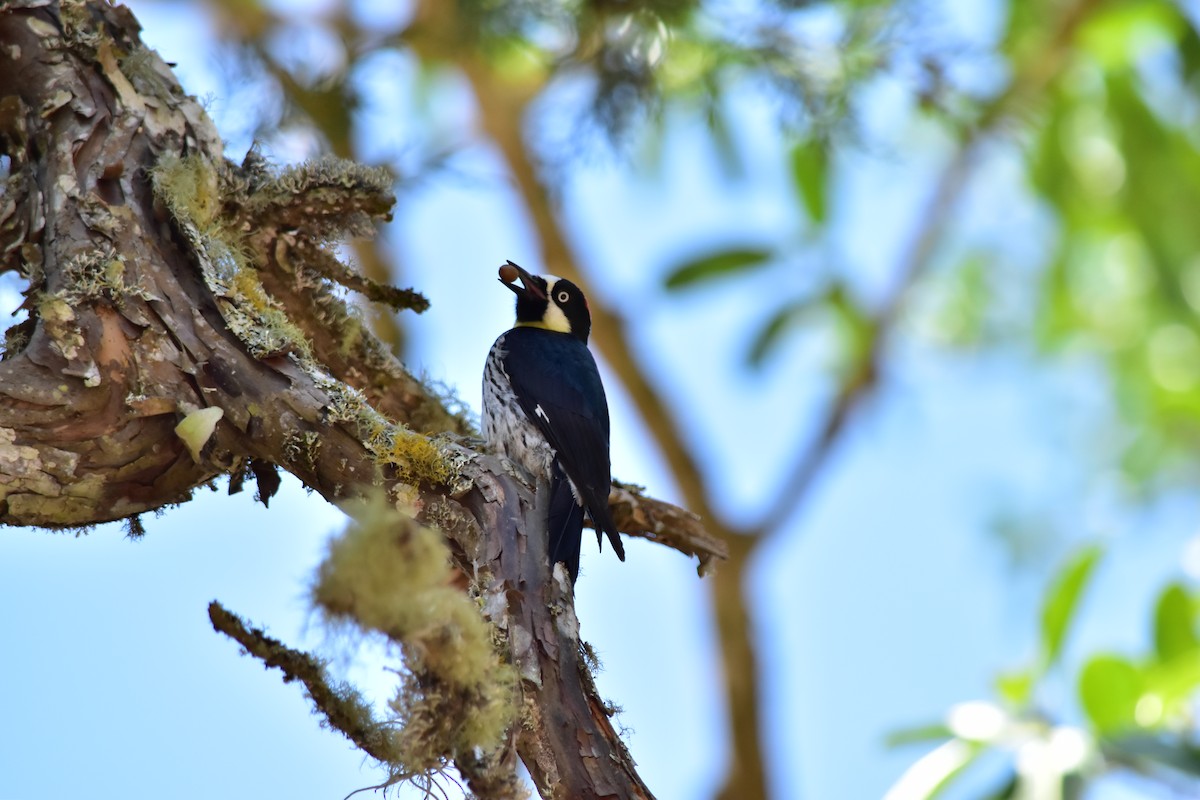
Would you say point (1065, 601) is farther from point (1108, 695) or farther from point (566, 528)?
point (566, 528)

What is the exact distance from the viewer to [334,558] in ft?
5.61

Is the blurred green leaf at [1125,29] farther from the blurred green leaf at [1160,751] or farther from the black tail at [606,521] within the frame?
the black tail at [606,521]

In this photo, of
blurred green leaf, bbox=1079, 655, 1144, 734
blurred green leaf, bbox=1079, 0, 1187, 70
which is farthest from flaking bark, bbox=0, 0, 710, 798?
blurred green leaf, bbox=1079, 0, 1187, 70

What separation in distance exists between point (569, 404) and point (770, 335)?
2.62 metres

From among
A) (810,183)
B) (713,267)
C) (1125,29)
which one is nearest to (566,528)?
(713,267)

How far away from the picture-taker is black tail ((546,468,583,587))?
258 cm

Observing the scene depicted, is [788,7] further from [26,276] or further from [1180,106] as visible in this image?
[1180,106]

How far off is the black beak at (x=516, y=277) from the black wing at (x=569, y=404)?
0.15 m

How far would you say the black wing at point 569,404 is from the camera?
2.91 meters

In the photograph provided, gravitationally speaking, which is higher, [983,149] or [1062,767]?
[983,149]

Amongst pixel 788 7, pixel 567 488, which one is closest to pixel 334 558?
pixel 567 488

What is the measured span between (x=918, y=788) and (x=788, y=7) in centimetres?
237

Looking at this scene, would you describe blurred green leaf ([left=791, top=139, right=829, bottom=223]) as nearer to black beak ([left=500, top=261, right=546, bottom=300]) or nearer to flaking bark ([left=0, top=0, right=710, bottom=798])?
black beak ([left=500, top=261, right=546, bottom=300])

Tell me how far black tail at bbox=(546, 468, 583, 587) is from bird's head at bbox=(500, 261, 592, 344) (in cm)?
161
